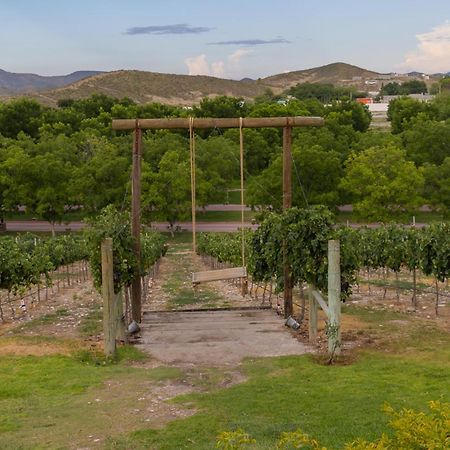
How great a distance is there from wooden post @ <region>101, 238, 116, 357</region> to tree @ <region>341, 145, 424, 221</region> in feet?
115

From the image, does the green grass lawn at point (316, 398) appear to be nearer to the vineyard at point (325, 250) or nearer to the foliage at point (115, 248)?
the vineyard at point (325, 250)

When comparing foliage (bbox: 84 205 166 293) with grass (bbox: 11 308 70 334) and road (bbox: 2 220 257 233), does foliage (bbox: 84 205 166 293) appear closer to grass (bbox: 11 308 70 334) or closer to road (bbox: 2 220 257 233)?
grass (bbox: 11 308 70 334)

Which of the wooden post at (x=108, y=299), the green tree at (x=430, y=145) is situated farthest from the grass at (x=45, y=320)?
the green tree at (x=430, y=145)

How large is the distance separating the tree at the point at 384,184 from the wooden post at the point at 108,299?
3493 cm

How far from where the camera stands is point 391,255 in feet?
74.2

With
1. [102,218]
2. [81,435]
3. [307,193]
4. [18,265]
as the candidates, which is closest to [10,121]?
[307,193]

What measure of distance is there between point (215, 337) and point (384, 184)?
113ft

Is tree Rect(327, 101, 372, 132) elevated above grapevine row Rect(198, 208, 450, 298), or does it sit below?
above

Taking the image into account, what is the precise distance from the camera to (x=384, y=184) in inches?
1836

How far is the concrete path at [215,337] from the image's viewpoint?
43.8 feet

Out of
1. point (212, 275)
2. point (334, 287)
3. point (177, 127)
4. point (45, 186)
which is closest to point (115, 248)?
point (212, 275)

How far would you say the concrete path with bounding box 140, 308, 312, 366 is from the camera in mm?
13359

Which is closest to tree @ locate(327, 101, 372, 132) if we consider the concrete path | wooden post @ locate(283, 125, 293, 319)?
wooden post @ locate(283, 125, 293, 319)

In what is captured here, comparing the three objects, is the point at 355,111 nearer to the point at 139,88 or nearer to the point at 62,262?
the point at 62,262
